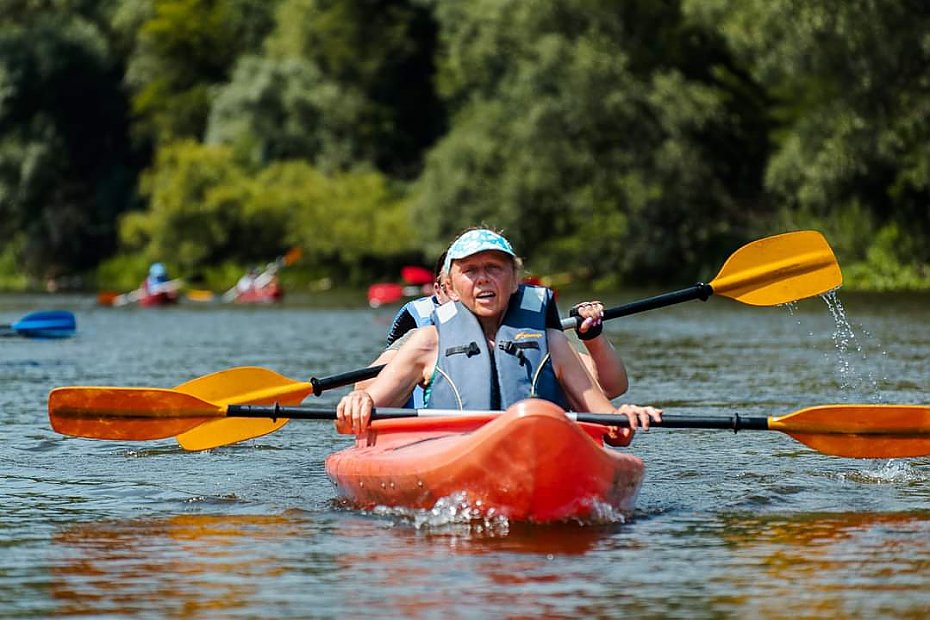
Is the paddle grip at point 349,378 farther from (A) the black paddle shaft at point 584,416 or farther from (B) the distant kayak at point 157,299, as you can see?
(B) the distant kayak at point 157,299

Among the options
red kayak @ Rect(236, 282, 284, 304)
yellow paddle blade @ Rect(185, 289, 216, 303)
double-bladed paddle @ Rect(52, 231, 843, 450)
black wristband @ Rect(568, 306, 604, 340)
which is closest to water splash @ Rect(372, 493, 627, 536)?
black wristband @ Rect(568, 306, 604, 340)

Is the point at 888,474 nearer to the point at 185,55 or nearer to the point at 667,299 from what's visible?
the point at 667,299

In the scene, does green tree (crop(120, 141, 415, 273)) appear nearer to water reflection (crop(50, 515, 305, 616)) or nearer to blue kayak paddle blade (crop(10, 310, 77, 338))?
blue kayak paddle blade (crop(10, 310, 77, 338))

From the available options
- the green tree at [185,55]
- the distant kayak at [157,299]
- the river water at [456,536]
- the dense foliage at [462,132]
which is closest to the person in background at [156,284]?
the distant kayak at [157,299]

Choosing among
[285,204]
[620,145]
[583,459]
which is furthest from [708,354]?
[285,204]

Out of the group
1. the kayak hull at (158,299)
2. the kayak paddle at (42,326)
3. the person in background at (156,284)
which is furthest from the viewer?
the person in background at (156,284)

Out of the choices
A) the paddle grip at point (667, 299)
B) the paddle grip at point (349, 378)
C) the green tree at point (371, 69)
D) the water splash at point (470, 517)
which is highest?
the green tree at point (371, 69)

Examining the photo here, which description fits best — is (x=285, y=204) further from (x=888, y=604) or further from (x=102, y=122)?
(x=888, y=604)

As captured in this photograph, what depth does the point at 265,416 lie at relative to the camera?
7836 mm

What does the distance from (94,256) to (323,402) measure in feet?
130

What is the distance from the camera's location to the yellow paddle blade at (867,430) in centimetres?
797

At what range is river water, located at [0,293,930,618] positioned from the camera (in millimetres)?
5602

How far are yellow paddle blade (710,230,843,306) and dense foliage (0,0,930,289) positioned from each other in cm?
1777

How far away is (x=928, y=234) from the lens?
30.6 metres
